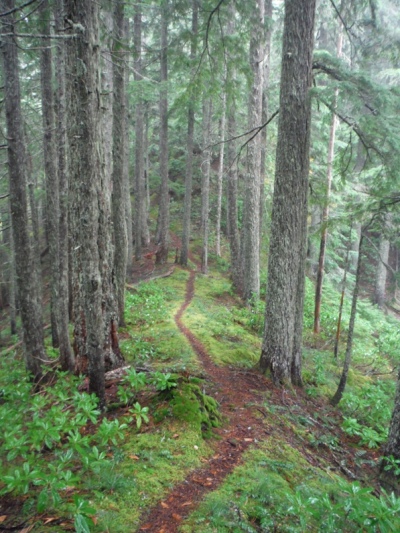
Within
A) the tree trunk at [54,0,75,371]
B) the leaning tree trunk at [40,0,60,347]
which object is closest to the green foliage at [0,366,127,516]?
the tree trunk at [54,0,75,371]

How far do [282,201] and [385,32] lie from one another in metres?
4.00

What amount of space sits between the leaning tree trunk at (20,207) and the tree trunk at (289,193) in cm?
465

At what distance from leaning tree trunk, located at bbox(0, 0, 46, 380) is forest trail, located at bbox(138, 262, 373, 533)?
3563 mm

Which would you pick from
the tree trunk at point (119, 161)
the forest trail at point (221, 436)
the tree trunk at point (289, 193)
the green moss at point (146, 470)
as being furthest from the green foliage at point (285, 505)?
the tree trunk at point (119, 161)

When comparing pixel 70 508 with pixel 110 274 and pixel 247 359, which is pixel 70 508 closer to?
pixel 110 274

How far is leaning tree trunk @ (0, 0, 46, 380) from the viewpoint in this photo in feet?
21.2

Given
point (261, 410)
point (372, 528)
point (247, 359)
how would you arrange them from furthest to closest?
point (247, 359)
point (261, 410)
point (372, 528)

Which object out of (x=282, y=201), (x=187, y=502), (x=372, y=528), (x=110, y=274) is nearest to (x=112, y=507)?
(x=187, y=502)

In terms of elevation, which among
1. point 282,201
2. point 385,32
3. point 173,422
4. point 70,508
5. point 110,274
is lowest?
point 173,422

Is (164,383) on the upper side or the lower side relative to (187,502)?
upper

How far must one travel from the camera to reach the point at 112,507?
3396 millimetres

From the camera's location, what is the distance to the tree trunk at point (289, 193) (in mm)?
6953

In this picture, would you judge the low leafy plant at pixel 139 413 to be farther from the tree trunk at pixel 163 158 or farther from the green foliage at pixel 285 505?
the tree trunk at pixel 163 158

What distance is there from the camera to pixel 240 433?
17.8 feet
